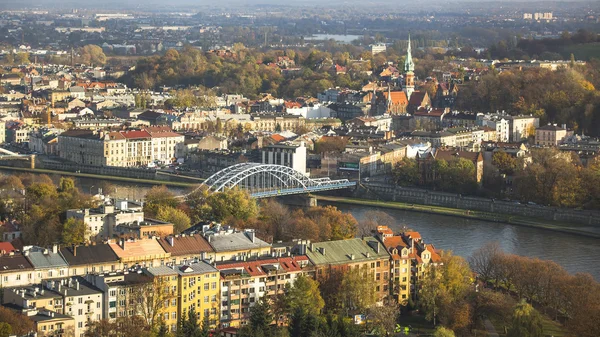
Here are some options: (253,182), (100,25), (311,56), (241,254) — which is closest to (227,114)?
(253,182)

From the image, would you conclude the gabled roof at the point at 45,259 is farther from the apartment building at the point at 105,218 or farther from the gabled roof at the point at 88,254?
the apartment building at the point at 105,218

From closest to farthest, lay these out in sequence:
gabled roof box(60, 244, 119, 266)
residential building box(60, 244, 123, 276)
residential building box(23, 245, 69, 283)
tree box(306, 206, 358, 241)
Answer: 1. residential building box(23, 245, 69, 283)
2. residential building box(60, 244, 123, 276)
3. gabled roof box(60, 244, 119, 266)
4. tree box(306, 206, 358, 241)

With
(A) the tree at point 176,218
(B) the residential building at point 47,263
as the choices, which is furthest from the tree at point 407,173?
(B) the residential building at point 47,263

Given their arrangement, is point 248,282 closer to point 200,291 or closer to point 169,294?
point 200,291

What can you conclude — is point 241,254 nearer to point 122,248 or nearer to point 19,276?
point 122,248

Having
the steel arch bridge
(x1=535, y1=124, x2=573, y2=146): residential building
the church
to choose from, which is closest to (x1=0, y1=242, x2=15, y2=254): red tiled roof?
the steel arch bridge

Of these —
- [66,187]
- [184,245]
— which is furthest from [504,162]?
[184,245]

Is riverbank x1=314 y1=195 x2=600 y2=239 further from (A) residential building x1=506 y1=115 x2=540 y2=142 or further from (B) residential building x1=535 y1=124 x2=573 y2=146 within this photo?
(A) residential building x1=506 y1=115 x2=540 y2=142
